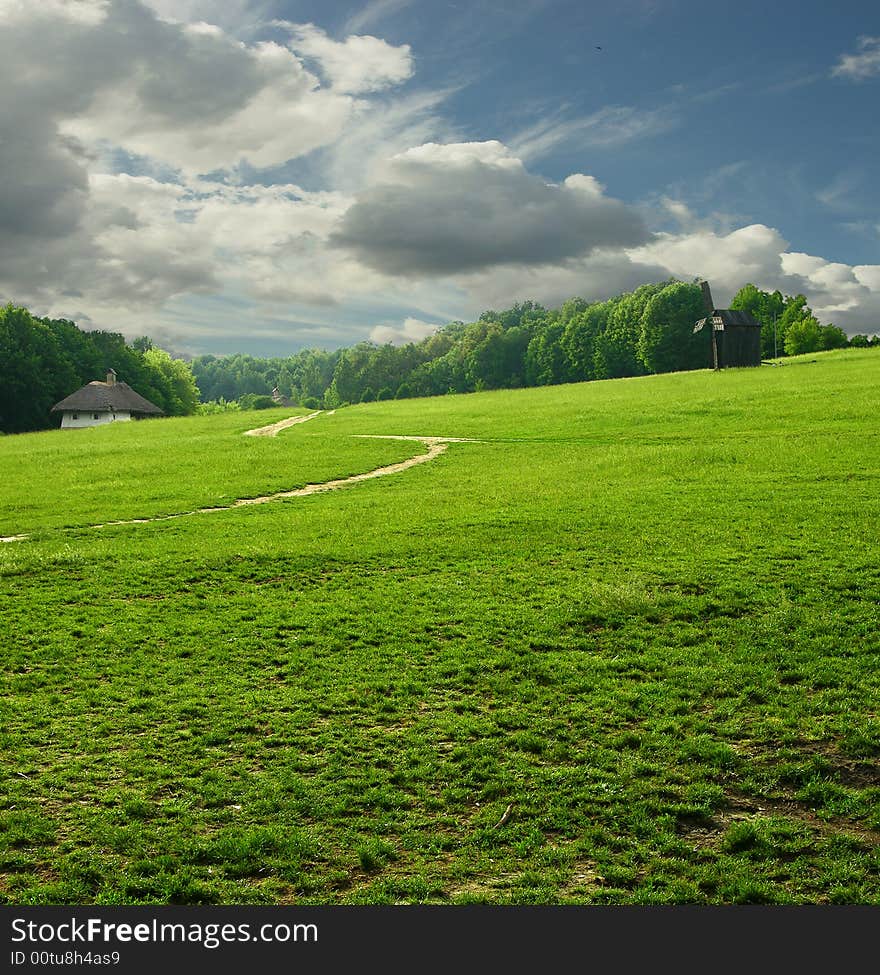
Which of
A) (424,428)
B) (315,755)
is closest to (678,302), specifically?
(424,428)

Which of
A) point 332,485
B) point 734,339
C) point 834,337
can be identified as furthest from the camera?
point 834,337

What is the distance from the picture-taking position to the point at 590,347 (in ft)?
424

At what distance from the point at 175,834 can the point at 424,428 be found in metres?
42.6

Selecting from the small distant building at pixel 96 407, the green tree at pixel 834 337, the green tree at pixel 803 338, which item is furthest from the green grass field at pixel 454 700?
the green tree at pixel 834 337

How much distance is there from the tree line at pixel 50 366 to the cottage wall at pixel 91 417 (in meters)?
5.39

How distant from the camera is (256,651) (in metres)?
12.9

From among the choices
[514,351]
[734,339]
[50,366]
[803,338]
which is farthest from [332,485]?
[514,351]

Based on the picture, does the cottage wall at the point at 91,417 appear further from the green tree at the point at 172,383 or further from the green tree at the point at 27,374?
the green tree at the point at 172,383

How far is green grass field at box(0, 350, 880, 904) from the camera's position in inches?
292

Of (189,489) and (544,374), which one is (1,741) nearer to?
(189,489)

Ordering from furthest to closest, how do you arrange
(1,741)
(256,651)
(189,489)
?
(189,489) < (256,651) < (1,741)

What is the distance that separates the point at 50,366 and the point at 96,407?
18777mm

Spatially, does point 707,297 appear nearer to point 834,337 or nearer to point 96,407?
point 834,337

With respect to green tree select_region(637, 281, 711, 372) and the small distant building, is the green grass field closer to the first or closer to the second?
the small distant building
